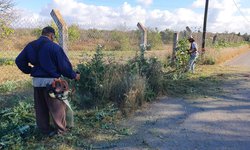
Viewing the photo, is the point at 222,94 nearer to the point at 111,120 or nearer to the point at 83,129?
the point at 111,120

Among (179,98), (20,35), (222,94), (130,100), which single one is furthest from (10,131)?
(20,35)

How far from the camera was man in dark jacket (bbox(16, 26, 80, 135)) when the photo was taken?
16.6ft

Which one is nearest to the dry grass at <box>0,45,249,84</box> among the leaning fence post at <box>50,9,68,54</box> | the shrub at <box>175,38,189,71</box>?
the shrub at <box>175,38,189,71</box>

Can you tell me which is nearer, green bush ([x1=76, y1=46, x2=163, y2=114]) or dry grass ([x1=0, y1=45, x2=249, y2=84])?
green bush ([x1=76, y1=46, x2=163, y2=114])

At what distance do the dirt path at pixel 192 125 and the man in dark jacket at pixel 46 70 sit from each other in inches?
40.7

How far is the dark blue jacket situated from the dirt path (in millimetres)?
1452

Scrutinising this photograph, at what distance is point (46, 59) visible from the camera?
5.04 meters

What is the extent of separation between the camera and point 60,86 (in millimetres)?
5121

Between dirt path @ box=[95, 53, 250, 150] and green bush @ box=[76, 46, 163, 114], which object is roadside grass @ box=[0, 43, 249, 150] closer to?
green bush @ box=[76, 46, 163, 114]

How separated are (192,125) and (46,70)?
118 inches

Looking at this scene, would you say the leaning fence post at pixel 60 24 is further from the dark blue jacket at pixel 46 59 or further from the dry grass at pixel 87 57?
the dark blue jacket at pixel 46 59

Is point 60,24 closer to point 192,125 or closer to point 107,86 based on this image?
point 107,86

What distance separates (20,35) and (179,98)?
9.58 metres

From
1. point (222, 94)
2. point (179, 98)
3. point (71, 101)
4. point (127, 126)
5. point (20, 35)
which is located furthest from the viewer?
point (20, 35)
